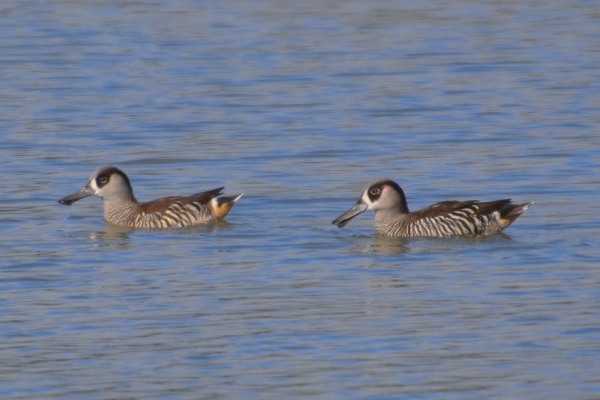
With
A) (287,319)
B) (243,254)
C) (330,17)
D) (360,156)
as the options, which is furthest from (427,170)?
(330,17)

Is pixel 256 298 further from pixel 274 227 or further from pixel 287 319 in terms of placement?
pixel 274 227

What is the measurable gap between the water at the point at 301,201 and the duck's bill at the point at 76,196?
0.55 ft

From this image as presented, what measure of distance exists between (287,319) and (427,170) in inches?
272

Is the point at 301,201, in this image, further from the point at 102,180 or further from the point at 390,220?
the point at 102,180

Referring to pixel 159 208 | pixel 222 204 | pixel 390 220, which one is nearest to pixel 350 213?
pixel 390 220

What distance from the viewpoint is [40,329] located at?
33.9 feet

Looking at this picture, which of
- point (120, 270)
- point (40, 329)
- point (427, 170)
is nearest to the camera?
point (40, 329)

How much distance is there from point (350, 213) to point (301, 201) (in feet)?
4.28

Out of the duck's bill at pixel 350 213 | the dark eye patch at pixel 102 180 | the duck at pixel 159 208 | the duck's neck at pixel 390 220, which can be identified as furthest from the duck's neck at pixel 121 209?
the duck's neck at pixel 390 220

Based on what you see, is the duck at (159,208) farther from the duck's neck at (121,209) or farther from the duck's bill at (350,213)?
the duck's bill at (350,213)

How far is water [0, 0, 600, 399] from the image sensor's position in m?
9.42

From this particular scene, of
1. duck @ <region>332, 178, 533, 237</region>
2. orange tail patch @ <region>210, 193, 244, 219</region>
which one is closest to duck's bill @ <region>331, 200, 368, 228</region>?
duck @ <region>332, 178, 533, 237</region>

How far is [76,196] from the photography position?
50.5 feet

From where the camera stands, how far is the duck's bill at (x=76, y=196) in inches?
603
